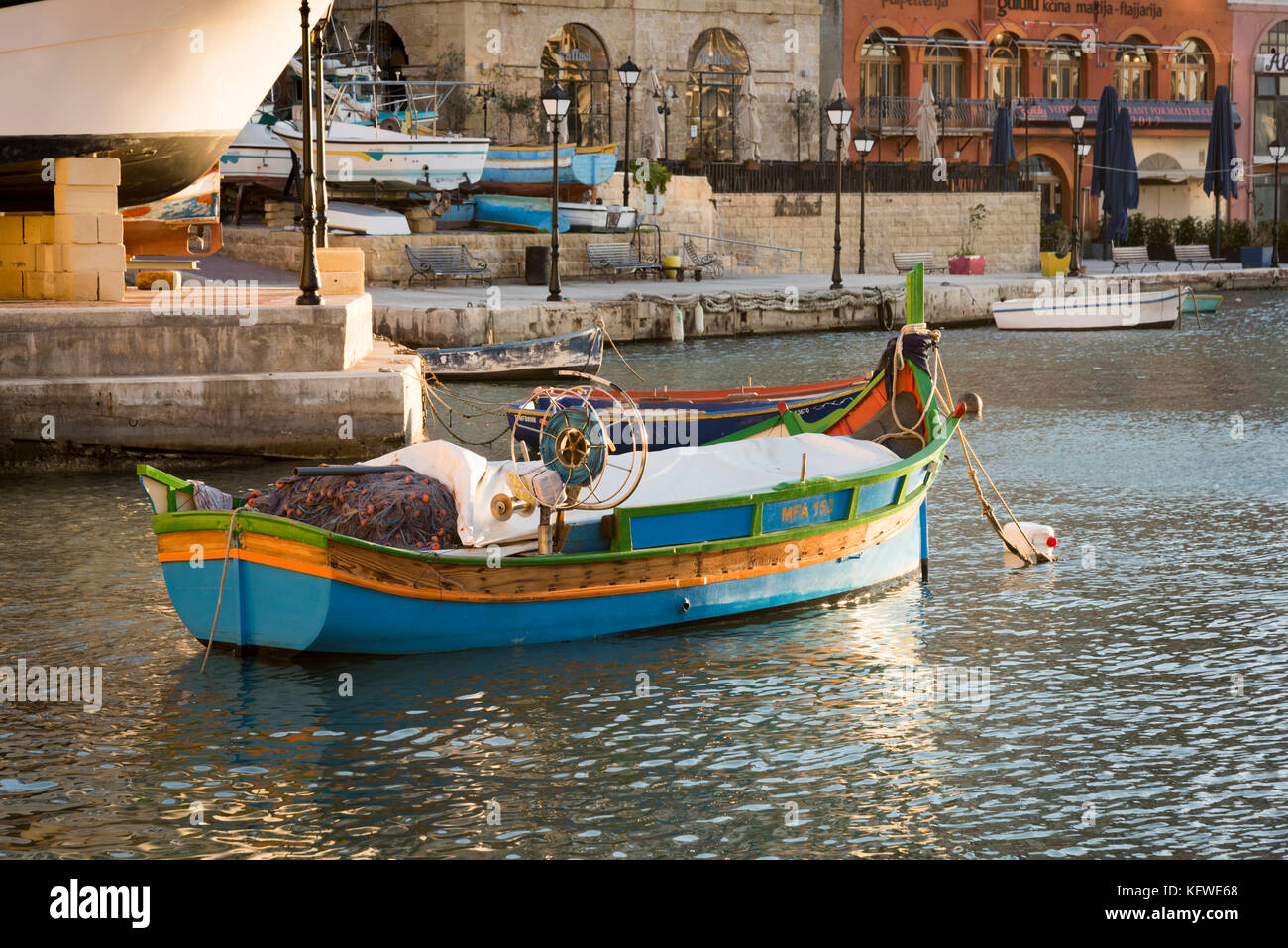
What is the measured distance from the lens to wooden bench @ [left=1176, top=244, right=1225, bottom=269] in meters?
46.3

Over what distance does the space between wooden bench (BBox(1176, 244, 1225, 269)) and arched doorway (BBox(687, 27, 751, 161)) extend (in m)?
12.0

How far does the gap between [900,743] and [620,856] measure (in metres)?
2.06

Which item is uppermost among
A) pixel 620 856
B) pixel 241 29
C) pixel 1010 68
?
pixel 1010 68

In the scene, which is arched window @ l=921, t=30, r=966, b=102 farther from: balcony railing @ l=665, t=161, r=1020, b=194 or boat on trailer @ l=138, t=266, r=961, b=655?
boat on trailer @ l=138, t=266, r=961, b=655

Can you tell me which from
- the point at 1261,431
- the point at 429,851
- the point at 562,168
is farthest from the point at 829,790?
the point at 562,168

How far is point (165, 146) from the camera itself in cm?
1927

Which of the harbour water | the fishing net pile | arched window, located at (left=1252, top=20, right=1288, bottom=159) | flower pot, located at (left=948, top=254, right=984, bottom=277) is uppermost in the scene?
arched window, located at (left=1252, top=20, right=1288, bottom=159)

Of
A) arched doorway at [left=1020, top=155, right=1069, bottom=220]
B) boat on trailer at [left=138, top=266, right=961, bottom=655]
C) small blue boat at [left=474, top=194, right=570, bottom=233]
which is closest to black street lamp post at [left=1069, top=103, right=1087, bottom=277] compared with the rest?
small blue boat at [left=474, top=194, right=570, bottom=233]

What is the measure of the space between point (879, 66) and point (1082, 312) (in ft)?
70.3

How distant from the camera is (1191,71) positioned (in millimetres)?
58156

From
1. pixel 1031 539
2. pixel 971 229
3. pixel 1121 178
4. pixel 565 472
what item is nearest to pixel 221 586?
pixel 565 472

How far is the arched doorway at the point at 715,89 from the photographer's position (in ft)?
157

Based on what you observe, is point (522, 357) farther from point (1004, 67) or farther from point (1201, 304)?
point (1004, 67)
